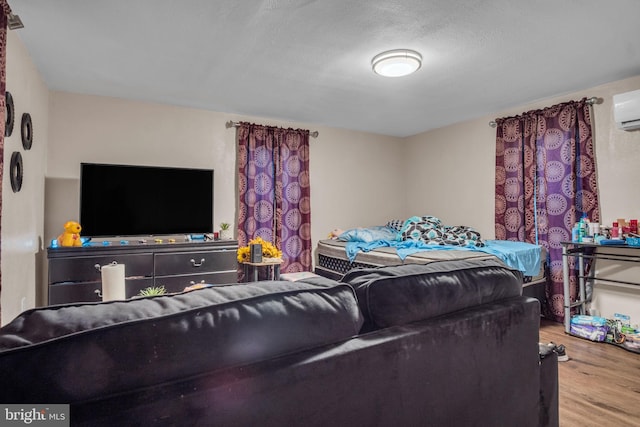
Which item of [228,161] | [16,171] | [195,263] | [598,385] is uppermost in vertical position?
[228,161]

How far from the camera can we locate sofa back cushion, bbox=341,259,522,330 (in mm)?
982

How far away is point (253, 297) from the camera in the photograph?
0.79m

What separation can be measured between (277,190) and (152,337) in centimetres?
399

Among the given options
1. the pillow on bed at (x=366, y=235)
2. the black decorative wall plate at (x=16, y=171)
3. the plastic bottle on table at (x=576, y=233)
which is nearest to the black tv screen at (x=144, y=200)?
the black decorative wall plate at (x=16, y=171)

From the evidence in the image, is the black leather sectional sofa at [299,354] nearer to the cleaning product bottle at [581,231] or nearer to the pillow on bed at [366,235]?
the cleaning product bottle at [581,231]

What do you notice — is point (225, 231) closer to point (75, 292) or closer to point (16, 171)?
point (75, 292)

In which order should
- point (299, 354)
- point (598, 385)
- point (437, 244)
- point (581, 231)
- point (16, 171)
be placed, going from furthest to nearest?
point (437, 244) → point (581, 231) → point (16, 171) → point (598, 385) → point (299, 354)

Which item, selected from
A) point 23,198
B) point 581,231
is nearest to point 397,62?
point 581,231

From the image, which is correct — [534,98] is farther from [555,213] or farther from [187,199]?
[187,199]

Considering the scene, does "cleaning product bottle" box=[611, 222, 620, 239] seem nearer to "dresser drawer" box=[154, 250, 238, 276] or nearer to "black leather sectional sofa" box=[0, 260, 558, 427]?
"black leather sectional sofa" box=[0, 260, 558, 427]

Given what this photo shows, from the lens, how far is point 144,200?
370 cm

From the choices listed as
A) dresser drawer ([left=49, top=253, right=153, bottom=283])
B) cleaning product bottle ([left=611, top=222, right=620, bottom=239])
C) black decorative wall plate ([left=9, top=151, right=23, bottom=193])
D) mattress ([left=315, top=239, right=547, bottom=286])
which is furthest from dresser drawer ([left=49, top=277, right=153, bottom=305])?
cleaning product bottle ([left=611, top=222, right=620, bottom=239])

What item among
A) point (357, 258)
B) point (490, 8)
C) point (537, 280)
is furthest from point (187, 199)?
point (537, 280)

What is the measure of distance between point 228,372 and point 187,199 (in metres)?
3.48
